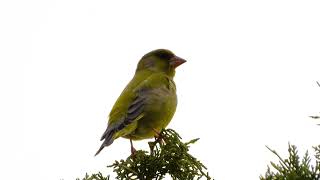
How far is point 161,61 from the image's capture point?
6309 millimetres

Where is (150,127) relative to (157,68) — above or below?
below

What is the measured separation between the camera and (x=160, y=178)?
332cm

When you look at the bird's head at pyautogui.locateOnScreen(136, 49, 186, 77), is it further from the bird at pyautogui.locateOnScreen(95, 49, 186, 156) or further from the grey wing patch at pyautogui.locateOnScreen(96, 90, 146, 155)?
the grey wing patch at pyautogui.locateOnScreen(96, 90, 146, 155)

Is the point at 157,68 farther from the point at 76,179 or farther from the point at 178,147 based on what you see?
the point at 76,179

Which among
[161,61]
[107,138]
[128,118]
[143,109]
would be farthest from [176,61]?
[107,138]

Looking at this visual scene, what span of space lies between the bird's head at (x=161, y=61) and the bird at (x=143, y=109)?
243mm

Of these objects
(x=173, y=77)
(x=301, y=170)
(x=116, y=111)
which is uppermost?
(x=173, y=77)

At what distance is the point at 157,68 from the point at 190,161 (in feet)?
9.55

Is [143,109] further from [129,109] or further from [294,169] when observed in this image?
[294,169]

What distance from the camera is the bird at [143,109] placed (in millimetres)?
4832

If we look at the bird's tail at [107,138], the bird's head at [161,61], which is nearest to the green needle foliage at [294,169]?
the bird's tail at [107,138]

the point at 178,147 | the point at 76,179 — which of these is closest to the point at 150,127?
the point at 178,147

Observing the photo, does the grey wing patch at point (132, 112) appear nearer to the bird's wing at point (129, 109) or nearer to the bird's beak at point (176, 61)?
the bird's wing at point (129, 109)

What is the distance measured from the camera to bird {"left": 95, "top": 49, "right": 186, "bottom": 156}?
4.83m
